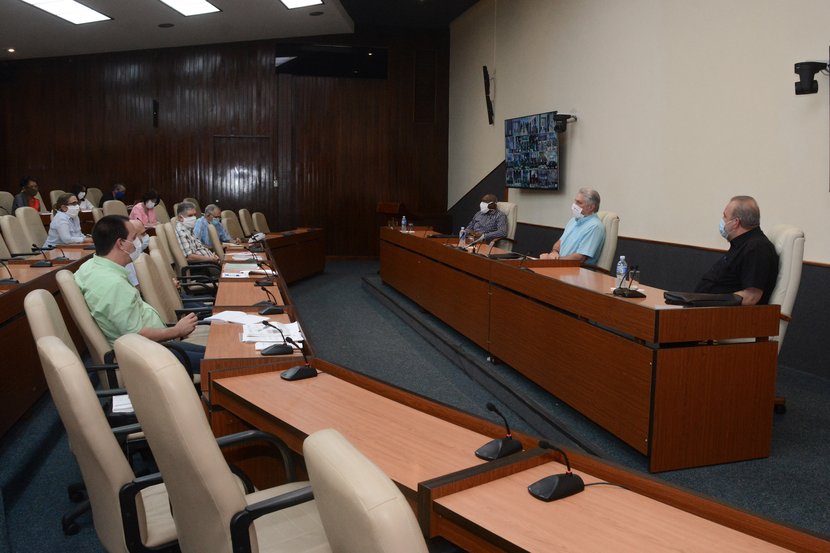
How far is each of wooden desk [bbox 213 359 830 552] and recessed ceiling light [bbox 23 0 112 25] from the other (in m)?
8.63

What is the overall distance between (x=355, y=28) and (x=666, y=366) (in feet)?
33.2

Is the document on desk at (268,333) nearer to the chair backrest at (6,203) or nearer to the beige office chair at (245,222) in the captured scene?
the beige office chair at (245,222)

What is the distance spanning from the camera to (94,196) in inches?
453

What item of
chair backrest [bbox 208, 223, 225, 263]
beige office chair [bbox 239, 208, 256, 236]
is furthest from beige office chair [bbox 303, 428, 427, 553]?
beige office chair [bbox 239, 208, 256, 236]

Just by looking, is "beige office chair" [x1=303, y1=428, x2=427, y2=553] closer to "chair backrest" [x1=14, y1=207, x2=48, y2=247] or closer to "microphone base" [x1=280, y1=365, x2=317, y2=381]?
"microphone base" [x1=280, y1=365, x2=317, y2=381]

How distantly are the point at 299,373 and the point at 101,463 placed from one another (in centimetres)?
77

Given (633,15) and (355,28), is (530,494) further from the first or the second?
(355,28)

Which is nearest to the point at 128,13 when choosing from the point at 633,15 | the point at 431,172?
the point at 431,172

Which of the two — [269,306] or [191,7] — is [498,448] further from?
[191,7]

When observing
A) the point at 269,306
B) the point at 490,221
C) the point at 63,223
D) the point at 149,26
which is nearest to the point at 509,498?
the point at 269,306

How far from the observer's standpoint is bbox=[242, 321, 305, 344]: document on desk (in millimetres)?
2816

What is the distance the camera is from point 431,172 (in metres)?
12.3

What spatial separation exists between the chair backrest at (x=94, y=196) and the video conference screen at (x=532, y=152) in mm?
6890

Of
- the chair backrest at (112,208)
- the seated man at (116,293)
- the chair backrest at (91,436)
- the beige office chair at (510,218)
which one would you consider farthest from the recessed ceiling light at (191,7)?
the chair backrest at (91,436)
